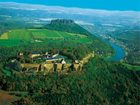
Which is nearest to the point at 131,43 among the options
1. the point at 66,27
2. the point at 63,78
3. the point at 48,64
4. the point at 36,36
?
the point at 66,27

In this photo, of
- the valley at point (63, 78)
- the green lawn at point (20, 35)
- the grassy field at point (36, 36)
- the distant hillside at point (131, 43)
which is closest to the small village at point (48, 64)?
the valley at point (63, 78)

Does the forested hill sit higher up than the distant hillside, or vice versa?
the forested hill

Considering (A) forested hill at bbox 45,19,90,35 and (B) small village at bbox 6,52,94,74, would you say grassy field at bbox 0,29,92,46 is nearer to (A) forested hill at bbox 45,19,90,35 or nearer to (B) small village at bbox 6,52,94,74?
(A) forested hill at bbox 45,19,90,35

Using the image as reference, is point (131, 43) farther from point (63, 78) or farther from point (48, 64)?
point (63, 78)

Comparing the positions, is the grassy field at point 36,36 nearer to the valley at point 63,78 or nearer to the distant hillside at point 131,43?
the valley at point 63,78

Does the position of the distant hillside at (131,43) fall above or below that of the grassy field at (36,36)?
below

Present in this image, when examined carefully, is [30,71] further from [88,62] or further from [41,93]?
[88,62]

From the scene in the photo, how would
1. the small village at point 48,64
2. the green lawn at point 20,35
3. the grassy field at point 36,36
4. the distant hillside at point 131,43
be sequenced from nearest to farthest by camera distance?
the small village at point 48,64, the distant hillside at point 131,43, the grassy field at point 36,36, the green lawn at point 20,35

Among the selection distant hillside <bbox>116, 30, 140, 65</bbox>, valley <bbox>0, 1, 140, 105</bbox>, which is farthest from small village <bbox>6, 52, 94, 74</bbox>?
distant hillside <bbox>116, 30, 140, 65</bbox>
